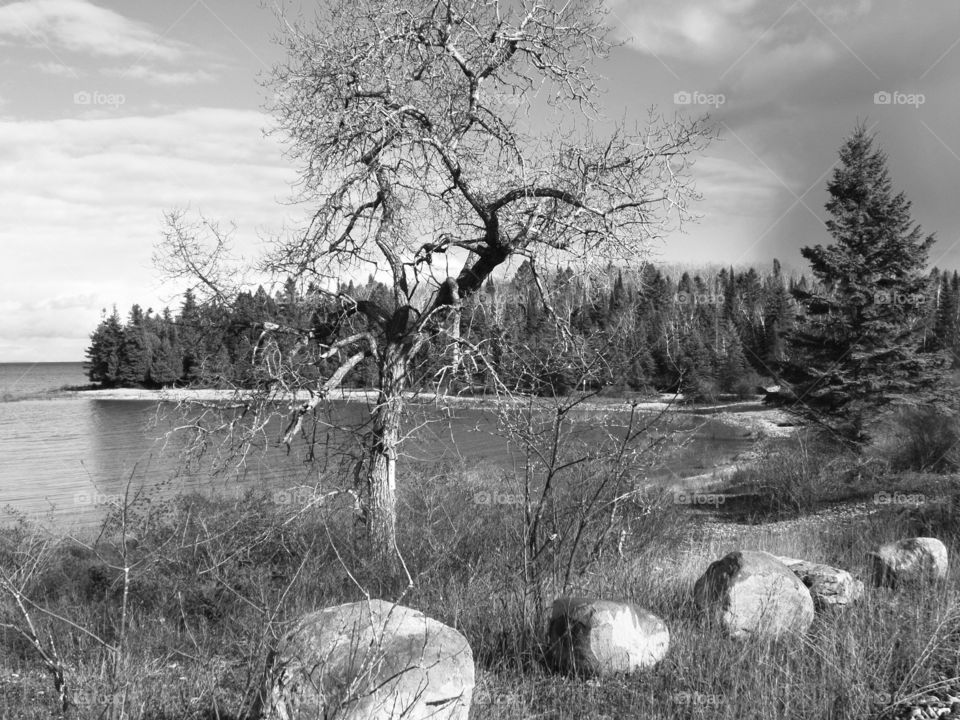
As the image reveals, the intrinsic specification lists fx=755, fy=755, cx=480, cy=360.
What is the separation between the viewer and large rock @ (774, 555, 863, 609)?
6344 mm

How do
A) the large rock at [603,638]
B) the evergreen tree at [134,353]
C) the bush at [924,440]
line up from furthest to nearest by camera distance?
the evergreen tree at [134,353] → the bush at [924,440] → the large rock at [603,638]

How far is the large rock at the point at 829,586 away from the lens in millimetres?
6344

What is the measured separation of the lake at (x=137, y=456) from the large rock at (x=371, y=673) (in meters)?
5.04

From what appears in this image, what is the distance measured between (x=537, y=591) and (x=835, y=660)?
193 cm

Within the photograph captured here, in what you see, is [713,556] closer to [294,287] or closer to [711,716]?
[711,716]

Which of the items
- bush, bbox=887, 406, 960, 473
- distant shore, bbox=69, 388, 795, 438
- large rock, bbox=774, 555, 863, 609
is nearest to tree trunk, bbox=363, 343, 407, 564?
distant shore, bbox=69, 388, 795, 438

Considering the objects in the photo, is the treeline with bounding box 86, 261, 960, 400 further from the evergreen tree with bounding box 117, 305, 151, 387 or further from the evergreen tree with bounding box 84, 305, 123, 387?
the evergreen tree with bounding box 84, 305, 123, 387

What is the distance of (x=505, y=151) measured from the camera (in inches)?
416

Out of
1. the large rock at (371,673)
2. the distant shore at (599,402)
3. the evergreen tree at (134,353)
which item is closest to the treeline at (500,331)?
the distant shore at (599,402)

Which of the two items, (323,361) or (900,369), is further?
(900,369)

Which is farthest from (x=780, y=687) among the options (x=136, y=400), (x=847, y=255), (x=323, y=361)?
(x=136, y=400)

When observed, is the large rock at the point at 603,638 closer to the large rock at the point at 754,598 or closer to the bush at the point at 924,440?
the large rock at the point at 754,598

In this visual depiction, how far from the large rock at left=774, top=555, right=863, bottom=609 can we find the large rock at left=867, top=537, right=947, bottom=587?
1.16m

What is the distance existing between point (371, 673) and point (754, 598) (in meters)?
3.43
